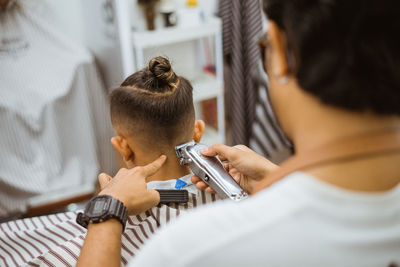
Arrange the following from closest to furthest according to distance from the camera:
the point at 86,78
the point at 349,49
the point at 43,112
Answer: the point at 349,49 → the point at 43,112 → the point at 86,78

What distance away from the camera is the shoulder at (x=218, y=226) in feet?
1.92

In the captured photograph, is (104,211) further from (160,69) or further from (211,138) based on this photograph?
Answer: (211,138)

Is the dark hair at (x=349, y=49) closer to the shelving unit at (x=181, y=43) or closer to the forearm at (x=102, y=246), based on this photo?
the forearm at (x=102, y=246)

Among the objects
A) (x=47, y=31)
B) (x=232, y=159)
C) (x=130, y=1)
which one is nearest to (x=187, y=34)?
(x=130, y=1)

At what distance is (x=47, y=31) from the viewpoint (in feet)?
8.16

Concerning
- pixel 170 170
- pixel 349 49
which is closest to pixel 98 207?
pixel 170 170

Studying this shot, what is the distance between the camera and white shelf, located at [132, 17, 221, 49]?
227 cm

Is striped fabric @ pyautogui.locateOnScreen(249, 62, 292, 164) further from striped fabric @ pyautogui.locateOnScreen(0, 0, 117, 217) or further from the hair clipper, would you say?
the hair clipper

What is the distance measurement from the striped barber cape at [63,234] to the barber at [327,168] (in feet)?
1.84

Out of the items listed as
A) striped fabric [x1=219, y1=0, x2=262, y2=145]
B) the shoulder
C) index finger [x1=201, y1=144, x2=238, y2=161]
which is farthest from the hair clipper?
striped fabric [x1=219, y1=0, x2=262, y2=145]

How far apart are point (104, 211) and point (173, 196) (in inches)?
14.8

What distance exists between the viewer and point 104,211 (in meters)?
0.90

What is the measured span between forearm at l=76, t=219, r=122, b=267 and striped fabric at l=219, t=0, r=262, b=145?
1.84m

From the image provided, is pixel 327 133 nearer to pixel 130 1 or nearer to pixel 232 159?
pixel 232 159
